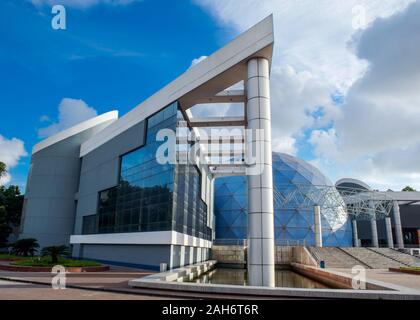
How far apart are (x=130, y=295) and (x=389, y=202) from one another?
47.6m

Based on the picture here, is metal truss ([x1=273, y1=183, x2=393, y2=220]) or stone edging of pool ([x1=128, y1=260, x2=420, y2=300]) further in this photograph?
metal truss ([x1=273, y1=183, x2=393, y2=220])

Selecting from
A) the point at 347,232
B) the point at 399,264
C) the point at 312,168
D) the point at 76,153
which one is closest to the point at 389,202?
the point at 347,232

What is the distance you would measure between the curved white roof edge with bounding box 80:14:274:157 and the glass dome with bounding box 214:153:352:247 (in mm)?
22264

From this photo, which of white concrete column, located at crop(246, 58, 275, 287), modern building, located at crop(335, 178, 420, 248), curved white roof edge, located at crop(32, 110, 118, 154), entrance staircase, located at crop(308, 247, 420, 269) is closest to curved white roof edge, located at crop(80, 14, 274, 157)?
white concrete column, located at crop(246, 58, 275, 287)

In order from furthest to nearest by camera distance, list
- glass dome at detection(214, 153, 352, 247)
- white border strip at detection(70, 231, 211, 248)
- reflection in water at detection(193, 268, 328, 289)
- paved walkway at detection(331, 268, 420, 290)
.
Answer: glass dome at detection(214, 153, 352, 247) < white border strip at detection(70, 231, 211, 248) < reflection in water at detection(193, 268, 328, 289) < paved walkway at detection(331, 268, 420, 290)

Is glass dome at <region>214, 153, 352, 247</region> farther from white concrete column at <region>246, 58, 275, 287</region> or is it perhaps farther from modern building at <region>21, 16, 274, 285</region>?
white concrete column at <region>246, 58, 275, 287</region>

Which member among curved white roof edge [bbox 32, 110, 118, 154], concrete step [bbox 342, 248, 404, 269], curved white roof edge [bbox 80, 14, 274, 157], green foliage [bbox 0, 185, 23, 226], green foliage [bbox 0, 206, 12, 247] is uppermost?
curved white roof edge [bbox 32, 110, 118, 154]

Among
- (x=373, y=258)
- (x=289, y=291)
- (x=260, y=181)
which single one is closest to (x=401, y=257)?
(x=373, y=258)

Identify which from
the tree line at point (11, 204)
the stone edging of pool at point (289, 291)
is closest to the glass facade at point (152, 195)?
the stone edging of pool at point (289, 291)

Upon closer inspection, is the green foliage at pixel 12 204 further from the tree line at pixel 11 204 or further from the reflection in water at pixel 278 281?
the reflection in water at pixel 278 281

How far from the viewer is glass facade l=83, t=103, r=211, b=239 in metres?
22.6

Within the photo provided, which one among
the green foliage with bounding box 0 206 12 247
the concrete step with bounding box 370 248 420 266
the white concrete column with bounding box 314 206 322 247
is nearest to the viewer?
the concrete step with bounding box 370 248 420 266

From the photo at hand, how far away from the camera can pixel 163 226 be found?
22.0 meters

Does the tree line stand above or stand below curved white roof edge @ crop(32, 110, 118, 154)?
below
